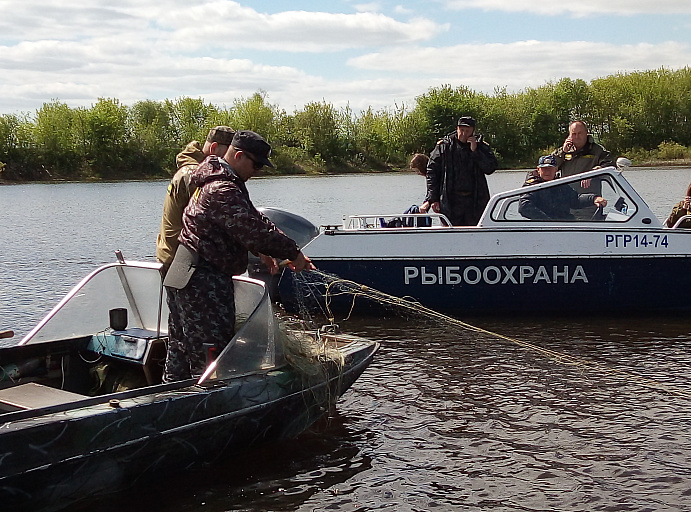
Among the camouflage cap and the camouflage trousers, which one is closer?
the camouflage trousers

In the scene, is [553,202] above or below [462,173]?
below

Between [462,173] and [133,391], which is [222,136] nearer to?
[133,391]

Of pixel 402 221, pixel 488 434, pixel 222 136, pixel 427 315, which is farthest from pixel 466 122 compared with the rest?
pixel 488 434

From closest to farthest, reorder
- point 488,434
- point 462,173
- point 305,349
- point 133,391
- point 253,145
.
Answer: point 133,391, point 253,145, point 305,349, point 488,434, point 462,173

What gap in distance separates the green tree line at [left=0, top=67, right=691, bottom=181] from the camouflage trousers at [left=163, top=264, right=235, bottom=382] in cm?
6140

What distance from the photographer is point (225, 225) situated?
5531 millimetres

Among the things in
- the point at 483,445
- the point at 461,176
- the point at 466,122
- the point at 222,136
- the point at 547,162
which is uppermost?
the point at 466,122

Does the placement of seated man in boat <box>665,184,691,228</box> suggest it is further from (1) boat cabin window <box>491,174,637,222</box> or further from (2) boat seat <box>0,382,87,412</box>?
(2) boat seat <box>0,382,87,412</box>

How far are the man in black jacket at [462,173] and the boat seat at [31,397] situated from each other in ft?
20.6

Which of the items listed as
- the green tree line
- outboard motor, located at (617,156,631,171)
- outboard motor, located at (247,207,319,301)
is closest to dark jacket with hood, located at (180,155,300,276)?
outboard motor, located at (247,207,319,301)

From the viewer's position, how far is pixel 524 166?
64.8m

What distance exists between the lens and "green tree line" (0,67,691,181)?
69.9 m

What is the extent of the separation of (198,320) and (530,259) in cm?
527

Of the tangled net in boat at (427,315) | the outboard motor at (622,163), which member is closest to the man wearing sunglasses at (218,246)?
the tangled net in boat at (427,315)
